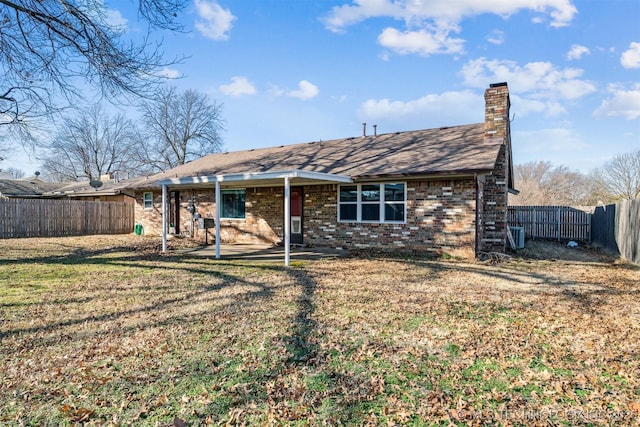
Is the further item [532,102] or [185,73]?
[532,102]

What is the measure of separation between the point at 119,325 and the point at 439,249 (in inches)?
319

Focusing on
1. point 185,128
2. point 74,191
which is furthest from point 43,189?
point 185,128

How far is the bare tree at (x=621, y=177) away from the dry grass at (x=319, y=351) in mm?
25237

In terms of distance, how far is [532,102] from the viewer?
16.5 m

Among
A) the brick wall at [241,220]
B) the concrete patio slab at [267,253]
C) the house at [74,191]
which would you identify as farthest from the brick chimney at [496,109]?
the house at [74,191]

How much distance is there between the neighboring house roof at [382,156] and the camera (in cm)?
1012

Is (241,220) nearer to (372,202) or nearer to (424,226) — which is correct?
(372,202)

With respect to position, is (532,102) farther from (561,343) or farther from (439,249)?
(561,343)

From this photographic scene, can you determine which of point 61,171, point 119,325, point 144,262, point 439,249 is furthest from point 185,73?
point 61,171

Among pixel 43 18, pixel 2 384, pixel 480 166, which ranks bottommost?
pixel 2 384

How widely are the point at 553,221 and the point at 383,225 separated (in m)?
9.54

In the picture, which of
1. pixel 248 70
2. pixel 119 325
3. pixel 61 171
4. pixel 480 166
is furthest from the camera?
pixel 61 171

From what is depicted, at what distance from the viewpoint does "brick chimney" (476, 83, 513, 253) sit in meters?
10.8

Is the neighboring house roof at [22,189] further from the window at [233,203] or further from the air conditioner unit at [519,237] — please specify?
the air conditioner unit at [519,237]
